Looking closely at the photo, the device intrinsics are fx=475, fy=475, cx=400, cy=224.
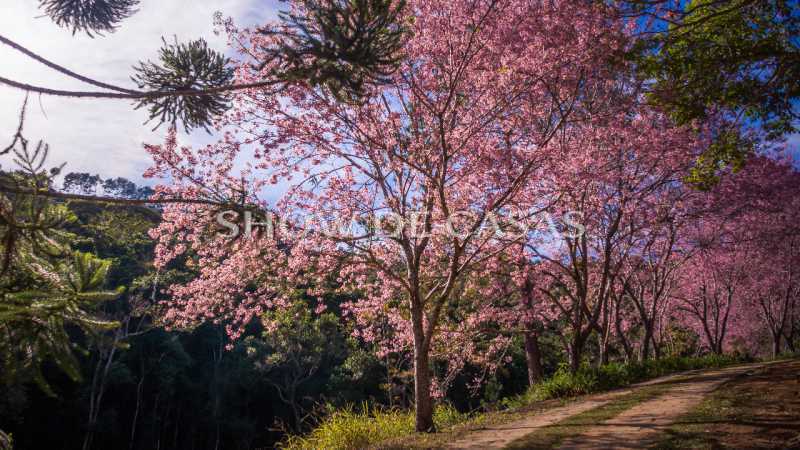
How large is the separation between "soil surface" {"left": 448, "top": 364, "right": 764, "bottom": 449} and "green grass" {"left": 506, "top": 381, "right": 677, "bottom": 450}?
0.12 m

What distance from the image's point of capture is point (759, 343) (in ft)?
120

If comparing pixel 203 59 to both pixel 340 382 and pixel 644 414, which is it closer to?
pixel 644 414

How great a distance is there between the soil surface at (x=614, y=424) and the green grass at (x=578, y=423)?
123mm

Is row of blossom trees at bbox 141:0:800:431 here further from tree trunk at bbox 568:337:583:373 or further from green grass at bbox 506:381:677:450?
green grass at bbox 506:381:677:450

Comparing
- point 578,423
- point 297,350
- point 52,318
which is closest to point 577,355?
point 578,423

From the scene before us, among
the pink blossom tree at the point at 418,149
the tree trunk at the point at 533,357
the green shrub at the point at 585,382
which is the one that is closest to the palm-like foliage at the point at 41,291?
the pink blossom tree at the point at 418,149

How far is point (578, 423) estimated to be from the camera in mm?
7328

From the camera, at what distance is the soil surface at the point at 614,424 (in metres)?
6.00

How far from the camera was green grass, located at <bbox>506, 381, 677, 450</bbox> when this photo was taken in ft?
20.5

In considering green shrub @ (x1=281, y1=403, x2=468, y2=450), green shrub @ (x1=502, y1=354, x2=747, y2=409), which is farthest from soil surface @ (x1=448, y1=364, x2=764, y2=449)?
green shrub @ (x1=281, y1=403, x2=468, y2=450)

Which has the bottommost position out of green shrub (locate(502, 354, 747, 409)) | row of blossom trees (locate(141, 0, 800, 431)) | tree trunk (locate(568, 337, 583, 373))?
green shrub (locate(502, 354, 747, 409))

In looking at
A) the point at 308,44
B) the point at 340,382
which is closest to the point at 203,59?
Answer: the point at 308,44

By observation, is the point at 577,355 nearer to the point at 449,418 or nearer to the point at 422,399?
the point at 449,418

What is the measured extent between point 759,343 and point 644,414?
38013 millimetres
